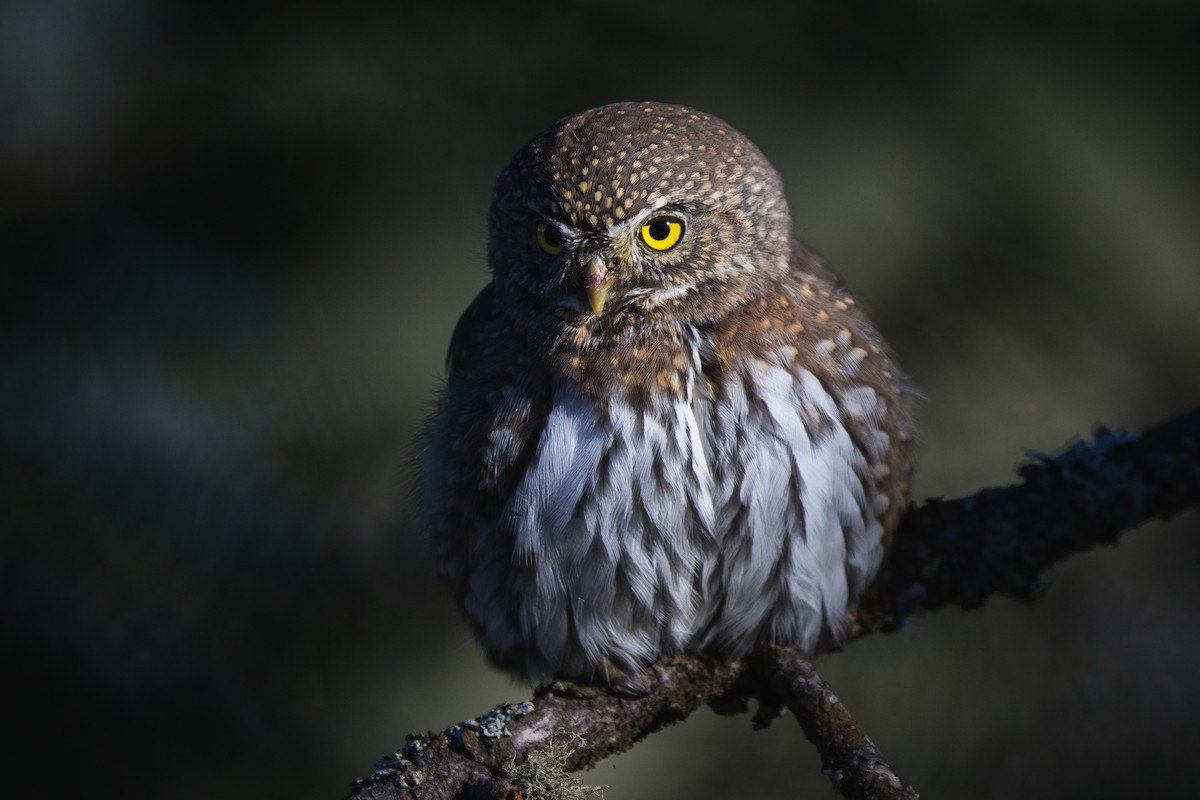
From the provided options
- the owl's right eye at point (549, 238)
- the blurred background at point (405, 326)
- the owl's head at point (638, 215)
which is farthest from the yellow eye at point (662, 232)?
the blurred background at point (405, 326)

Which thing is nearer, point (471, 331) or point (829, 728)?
point (829, 728)

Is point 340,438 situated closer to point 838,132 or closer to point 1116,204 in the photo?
point 838,132

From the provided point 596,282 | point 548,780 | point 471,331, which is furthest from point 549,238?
point 548,780

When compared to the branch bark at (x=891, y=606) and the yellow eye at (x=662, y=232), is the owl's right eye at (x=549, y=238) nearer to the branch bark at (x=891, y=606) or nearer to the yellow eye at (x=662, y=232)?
the yellow eye at (x=662, y=232)

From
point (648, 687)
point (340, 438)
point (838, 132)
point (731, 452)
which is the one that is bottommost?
point (648, 687)

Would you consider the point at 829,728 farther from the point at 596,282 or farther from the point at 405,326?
the point at 405,326

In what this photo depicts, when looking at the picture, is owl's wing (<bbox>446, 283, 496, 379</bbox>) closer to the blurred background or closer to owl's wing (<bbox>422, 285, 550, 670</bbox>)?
owl's wing (<bbox>422, 285, 550, 670</bbox>)

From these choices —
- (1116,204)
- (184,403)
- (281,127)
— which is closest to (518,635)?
(184,403)
